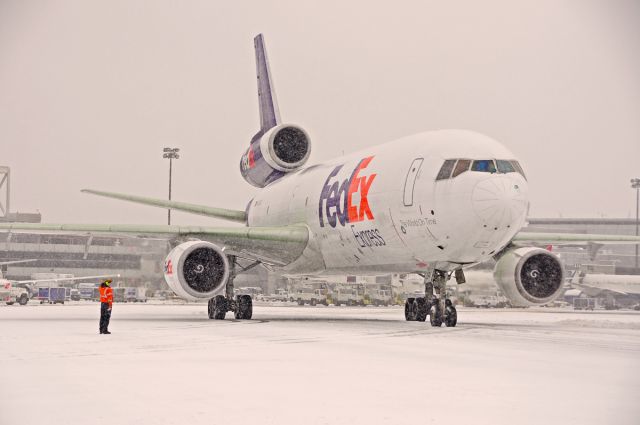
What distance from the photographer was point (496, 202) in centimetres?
1725

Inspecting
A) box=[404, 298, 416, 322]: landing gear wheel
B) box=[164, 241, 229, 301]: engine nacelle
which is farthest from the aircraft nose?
box=[164, 241, 229, 301]: engine nacelle

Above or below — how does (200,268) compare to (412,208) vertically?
below

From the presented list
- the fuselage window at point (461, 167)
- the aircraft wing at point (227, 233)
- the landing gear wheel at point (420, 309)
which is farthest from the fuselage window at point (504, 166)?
the aircraft wing at point (227, 233)

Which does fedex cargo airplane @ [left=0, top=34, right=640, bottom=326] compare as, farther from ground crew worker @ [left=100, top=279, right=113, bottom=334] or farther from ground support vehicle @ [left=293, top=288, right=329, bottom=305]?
ground support vehicle @ [left=293, top=288, right=329, bottom=305]

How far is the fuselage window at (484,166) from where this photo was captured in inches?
703

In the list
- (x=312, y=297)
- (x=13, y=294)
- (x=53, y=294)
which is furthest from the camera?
(x=312, y=297)

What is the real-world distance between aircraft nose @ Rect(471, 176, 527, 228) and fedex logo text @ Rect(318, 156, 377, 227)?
3.54 metres

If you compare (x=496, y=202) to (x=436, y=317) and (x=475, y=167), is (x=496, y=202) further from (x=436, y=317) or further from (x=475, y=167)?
(x=436, y=317)

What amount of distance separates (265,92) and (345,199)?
46.7 feet

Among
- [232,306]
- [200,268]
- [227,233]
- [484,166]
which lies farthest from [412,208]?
[232,306]

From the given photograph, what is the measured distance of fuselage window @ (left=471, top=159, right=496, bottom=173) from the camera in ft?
58.5

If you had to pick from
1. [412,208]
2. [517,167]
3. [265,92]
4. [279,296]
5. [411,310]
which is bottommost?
[279,296]

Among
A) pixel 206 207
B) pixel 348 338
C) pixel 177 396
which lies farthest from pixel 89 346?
pixel 206 207

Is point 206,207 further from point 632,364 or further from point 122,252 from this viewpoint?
point 122,252
